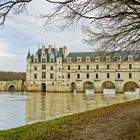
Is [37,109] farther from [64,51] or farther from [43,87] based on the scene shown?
[64,51]

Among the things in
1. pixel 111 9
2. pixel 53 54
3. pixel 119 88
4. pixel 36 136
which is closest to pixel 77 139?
pixel 36 136

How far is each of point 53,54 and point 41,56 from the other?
2.83m

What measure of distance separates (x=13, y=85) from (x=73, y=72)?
16070mm

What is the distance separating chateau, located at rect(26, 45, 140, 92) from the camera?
200ft

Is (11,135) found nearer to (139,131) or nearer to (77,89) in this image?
(139,131)

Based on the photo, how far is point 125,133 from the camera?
23.7 ft

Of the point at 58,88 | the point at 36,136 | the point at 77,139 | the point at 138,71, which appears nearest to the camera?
the point at 77,139

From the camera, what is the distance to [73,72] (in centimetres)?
6438

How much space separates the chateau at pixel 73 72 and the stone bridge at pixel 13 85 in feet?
14.7

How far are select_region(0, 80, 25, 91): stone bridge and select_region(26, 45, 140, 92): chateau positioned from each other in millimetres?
4477

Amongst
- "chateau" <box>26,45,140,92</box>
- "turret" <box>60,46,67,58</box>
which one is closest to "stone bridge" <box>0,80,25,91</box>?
"chateau" <box>26,45,140,92</box>

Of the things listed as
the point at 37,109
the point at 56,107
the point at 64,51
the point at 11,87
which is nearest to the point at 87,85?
the point at 64,51

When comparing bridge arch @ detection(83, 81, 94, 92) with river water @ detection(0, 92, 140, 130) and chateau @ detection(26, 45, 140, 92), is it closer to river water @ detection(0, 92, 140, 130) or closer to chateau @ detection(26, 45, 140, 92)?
chateau @ detection(26, 45, 140, 92)

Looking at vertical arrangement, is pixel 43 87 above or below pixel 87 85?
below
